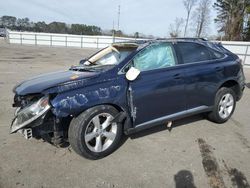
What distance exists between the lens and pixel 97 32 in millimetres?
66000

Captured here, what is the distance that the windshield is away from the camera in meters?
4.25

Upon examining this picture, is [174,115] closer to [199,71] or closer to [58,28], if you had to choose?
[199,71]

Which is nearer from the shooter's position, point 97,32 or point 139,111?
point 139,111

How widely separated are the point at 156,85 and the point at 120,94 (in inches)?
25.6

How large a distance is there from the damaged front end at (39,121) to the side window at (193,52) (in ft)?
8.09

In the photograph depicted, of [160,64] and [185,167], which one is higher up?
[160,64]

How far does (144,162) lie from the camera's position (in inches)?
140

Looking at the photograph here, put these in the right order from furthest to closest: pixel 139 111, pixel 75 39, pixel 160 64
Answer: pixel 75 39 → pixel 160 64 → pixel 139 111

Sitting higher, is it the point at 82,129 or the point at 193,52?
the point at 193,52

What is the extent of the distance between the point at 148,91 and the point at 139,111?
334 millimetres

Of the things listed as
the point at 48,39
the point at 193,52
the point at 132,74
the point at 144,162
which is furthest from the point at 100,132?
the point at 48,39

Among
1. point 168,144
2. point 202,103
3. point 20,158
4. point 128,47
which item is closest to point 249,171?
point 168,144

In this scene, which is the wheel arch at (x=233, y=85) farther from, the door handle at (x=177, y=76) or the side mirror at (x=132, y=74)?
the side mirror at (x=132, y=74)

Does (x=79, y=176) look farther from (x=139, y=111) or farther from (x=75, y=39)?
(x=75, y=39)
